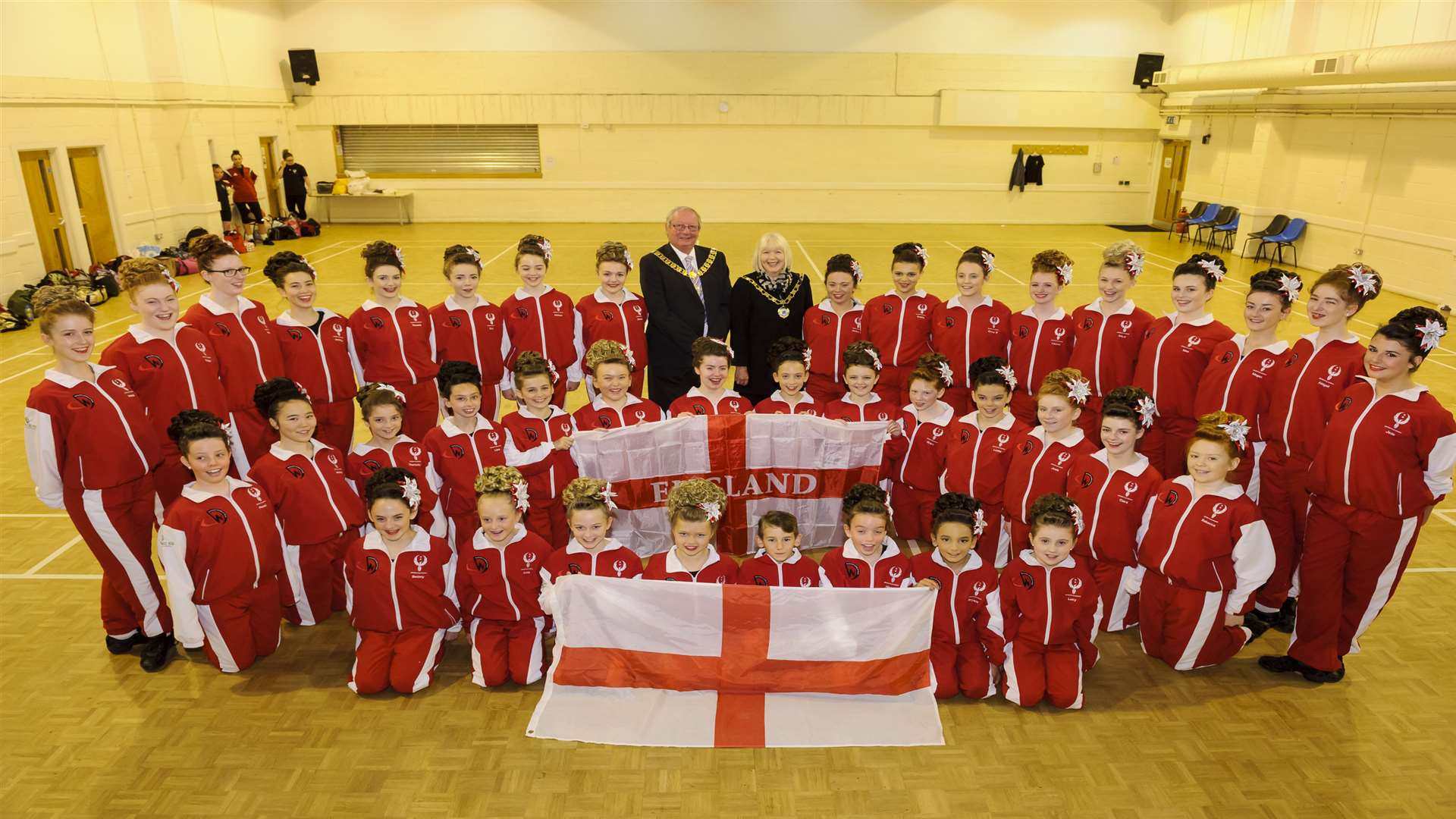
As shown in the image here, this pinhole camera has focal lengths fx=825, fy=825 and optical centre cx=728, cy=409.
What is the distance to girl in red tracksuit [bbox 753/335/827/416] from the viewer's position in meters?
6.31

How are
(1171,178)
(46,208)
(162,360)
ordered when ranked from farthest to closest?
(1171,178) → (46,208) → (162,360)

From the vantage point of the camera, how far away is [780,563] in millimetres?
5000

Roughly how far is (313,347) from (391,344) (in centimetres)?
56

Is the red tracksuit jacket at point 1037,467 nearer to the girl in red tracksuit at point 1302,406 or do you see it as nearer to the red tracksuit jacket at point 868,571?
the red tracksuit jacket at point 868,571

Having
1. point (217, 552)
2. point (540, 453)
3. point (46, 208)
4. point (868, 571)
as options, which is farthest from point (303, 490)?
point (46, 208)

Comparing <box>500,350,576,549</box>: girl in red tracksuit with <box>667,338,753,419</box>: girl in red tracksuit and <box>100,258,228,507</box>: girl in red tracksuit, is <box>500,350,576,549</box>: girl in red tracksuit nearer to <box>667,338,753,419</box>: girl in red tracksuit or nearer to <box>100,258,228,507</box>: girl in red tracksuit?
<box>667,338,753,419</box>: girl in red tracksuit

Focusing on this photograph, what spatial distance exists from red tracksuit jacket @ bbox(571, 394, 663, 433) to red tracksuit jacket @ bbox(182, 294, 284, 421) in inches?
91.2

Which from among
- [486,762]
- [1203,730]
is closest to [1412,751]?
[1203,730]

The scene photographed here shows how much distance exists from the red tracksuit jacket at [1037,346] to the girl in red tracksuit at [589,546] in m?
3.73

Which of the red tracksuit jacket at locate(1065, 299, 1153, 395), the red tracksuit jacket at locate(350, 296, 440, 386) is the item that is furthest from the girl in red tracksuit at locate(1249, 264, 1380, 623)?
the red tracksuit jacket at locate(350, 296, 440, 386)

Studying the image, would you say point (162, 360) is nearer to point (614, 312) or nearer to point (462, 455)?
point (462, 455)

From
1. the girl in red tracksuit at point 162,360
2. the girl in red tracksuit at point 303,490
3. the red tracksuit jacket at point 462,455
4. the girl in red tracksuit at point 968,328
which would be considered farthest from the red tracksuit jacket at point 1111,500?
the girl in red tracksuit at point 162,360

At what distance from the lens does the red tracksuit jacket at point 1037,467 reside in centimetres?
540

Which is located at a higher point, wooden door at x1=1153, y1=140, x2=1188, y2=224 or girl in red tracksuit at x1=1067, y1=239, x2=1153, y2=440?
wooden door at x1=1153, y1=140, x2=1188, y2=224
